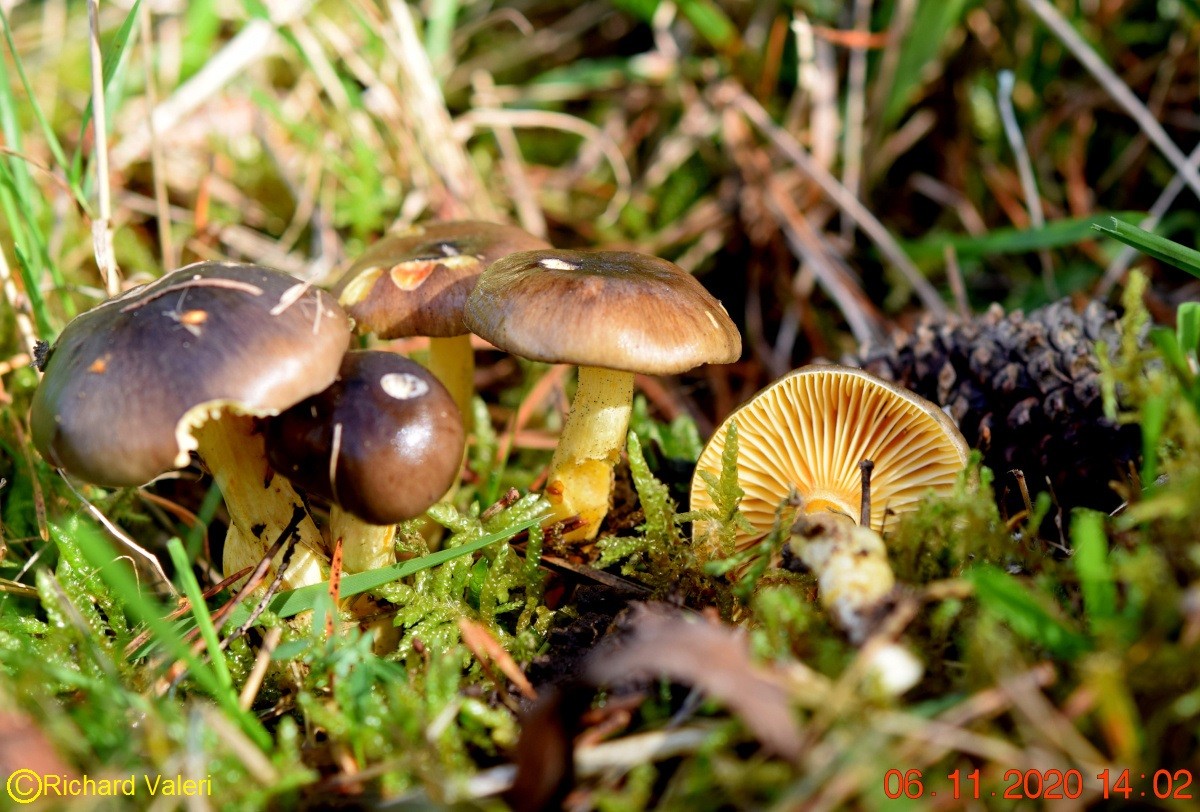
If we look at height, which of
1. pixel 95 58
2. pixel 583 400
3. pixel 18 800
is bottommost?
pixel 18 800

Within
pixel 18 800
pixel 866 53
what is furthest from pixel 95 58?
pixel 866 53

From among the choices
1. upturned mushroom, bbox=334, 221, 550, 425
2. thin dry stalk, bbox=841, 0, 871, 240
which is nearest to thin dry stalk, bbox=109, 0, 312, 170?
upturned mushroom, bbox=334, 221, 550, 425

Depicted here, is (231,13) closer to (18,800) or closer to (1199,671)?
(18,800)

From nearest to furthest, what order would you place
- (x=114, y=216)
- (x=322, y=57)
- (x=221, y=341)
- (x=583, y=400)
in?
(x=221, y=341), (x=583, y=400), (x=322, y=57), (x=114, y=216)

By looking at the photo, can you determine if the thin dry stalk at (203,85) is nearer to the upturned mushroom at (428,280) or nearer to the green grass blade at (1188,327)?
the upturned mushroom at (428,280)

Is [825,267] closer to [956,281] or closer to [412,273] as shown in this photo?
[956,281]

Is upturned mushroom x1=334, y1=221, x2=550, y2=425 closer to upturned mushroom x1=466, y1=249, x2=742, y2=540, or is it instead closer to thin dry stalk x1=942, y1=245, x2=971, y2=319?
upturned mushroom x1=466, y1=249, x2=742, y2=540
